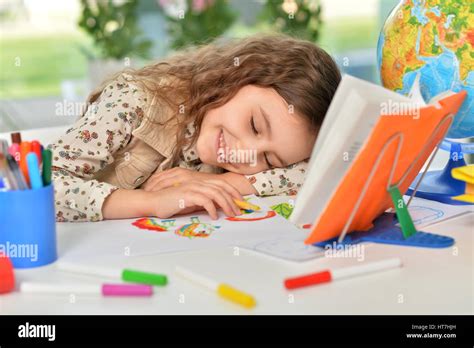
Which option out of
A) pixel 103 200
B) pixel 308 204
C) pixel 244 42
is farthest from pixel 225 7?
pixel 308 204

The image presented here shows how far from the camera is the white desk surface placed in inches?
30.2

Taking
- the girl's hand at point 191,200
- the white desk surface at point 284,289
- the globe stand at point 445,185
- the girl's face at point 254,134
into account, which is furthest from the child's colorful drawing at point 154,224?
the globe stand at point 445,185

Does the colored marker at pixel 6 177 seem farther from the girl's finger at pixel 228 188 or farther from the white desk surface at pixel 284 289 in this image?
the girl's finger at pixel 228 188

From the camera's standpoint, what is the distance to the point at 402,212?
977 mm

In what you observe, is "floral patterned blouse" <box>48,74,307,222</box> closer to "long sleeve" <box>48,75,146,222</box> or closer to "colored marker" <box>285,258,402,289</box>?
"long sleeve" <box>48,75,146,222</box>

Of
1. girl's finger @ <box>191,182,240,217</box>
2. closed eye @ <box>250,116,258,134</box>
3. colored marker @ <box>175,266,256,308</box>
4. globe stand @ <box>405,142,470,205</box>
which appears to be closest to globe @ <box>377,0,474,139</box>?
globe stand @ <box>405,142,470,205</box>

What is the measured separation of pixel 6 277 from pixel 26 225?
10 centimetres

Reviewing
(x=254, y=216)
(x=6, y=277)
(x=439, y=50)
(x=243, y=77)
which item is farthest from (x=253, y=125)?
(x=6, y=277)

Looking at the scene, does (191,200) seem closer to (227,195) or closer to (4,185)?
(227,195)

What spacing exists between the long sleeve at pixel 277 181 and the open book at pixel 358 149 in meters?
0.36

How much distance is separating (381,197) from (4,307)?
51 centimetres

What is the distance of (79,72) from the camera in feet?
14.3

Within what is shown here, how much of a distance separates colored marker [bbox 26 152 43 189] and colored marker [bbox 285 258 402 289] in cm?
34

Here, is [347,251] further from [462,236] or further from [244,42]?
[244,42]
